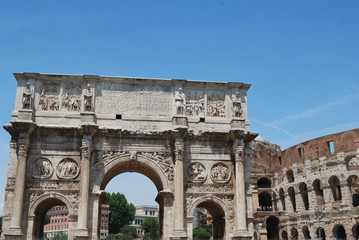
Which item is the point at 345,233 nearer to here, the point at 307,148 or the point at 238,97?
the point at 307,148

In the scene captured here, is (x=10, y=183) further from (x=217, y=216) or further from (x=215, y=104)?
(x=215, y=104)

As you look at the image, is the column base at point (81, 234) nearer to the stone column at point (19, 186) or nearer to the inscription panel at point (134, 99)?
the stone column at point (19, 186)

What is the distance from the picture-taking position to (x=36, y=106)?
61.5ft

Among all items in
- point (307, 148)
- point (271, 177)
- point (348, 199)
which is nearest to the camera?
point (348, 199)

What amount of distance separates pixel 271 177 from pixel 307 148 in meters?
7.03

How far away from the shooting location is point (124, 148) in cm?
1848

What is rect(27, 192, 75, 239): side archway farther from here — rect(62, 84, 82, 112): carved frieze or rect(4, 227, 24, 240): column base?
rect(62, 84, 82, 112): carved frieze

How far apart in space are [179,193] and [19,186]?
6639 mm

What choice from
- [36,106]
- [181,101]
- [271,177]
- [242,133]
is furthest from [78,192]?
[271,177]

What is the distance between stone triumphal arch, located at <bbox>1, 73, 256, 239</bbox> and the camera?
1756 centimetres

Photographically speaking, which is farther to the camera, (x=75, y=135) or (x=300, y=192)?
(x=300, y=192)

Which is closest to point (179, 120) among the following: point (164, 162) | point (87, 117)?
point (164, 162)

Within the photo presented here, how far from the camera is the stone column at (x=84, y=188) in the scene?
16828 mm

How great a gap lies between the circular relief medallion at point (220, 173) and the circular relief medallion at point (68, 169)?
604 cm
